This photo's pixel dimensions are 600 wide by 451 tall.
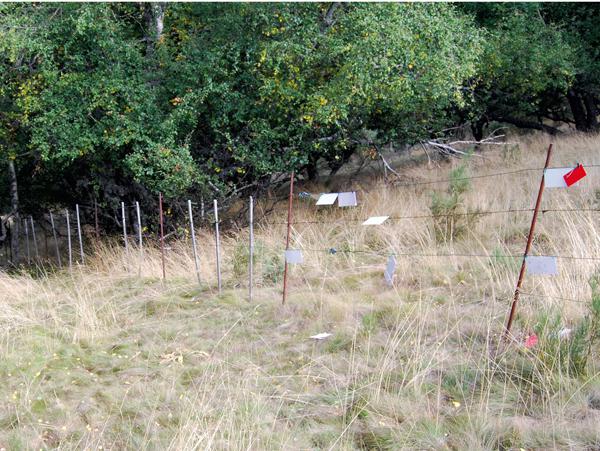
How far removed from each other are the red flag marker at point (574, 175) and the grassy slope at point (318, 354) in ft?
3.63

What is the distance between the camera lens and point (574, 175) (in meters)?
4.61

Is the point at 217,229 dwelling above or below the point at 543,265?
below

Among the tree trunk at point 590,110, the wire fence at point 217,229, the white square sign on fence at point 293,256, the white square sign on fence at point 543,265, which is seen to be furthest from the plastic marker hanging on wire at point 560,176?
the tree trunk at point 590,110

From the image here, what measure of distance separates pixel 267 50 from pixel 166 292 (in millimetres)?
3876

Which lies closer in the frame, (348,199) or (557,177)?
(557,177)

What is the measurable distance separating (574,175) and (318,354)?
8.36 feet

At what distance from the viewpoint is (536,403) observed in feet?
14.4

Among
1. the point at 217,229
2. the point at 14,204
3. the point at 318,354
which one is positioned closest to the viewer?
the point at 318,354

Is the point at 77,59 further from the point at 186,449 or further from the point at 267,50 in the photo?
→ the point at 186,449

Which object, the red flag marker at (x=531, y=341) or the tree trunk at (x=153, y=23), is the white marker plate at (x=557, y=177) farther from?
the tree trunk at (x=153, y=23)

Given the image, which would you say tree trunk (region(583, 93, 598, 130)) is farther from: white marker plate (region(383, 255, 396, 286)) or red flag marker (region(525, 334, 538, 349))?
red flag marker (region(525, 334, 538, 349))

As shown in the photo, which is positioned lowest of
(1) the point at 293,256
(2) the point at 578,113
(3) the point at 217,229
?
(1) the point at 293,256

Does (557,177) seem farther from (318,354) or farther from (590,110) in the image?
(590,110)

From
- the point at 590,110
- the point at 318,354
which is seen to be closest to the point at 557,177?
the point at 318,354
